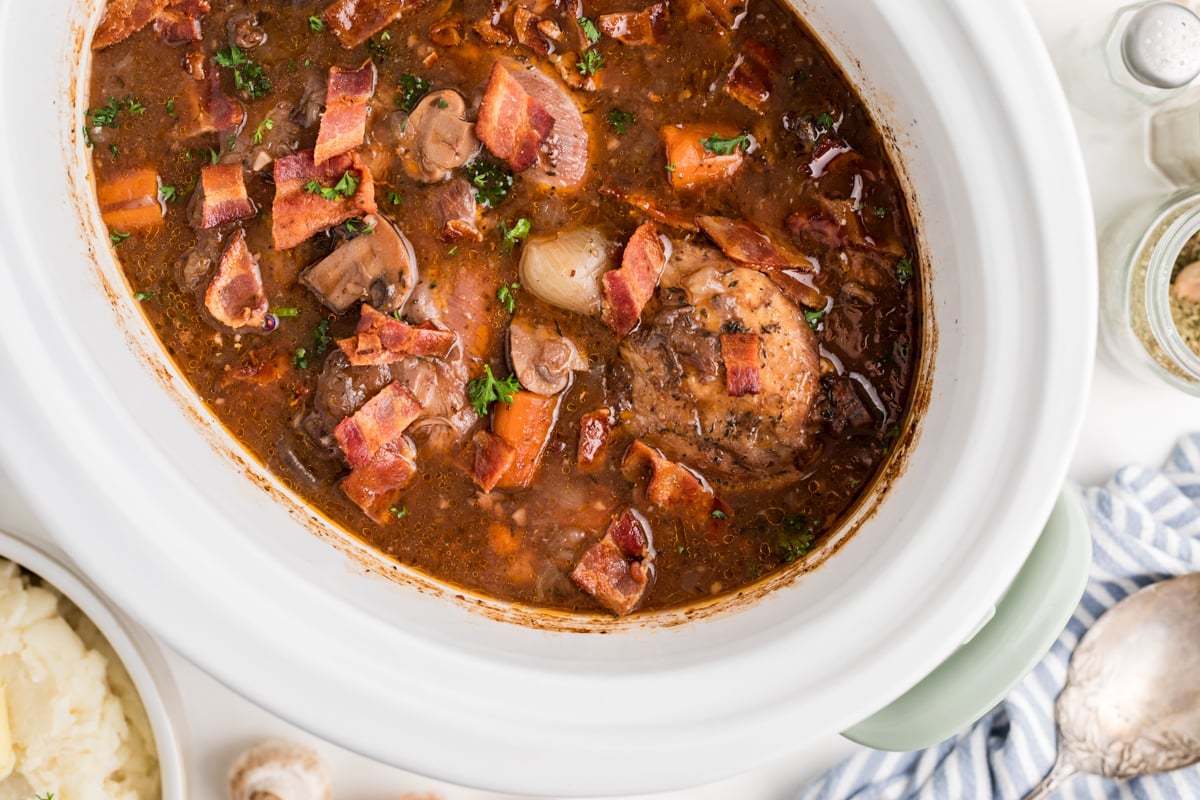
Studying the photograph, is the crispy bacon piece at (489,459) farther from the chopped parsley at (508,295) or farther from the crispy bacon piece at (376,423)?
the chopped parsley at (508,295)

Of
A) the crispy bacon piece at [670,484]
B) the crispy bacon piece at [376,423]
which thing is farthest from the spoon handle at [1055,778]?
the crispy bacon piece at [376,423]

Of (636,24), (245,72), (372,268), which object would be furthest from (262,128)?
(636,24)

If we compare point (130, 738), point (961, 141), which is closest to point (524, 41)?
point (961, 141)

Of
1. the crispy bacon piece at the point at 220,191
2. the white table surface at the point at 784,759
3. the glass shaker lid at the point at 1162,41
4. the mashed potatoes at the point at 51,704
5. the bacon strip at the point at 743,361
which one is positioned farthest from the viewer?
the white table surface at the point at 784,759

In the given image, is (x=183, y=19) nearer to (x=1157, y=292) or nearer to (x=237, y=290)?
(x=237, y=290)

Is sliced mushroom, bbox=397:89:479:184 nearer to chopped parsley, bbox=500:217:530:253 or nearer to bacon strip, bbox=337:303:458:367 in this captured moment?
chopped parsley, bbox=500:217:530:253
